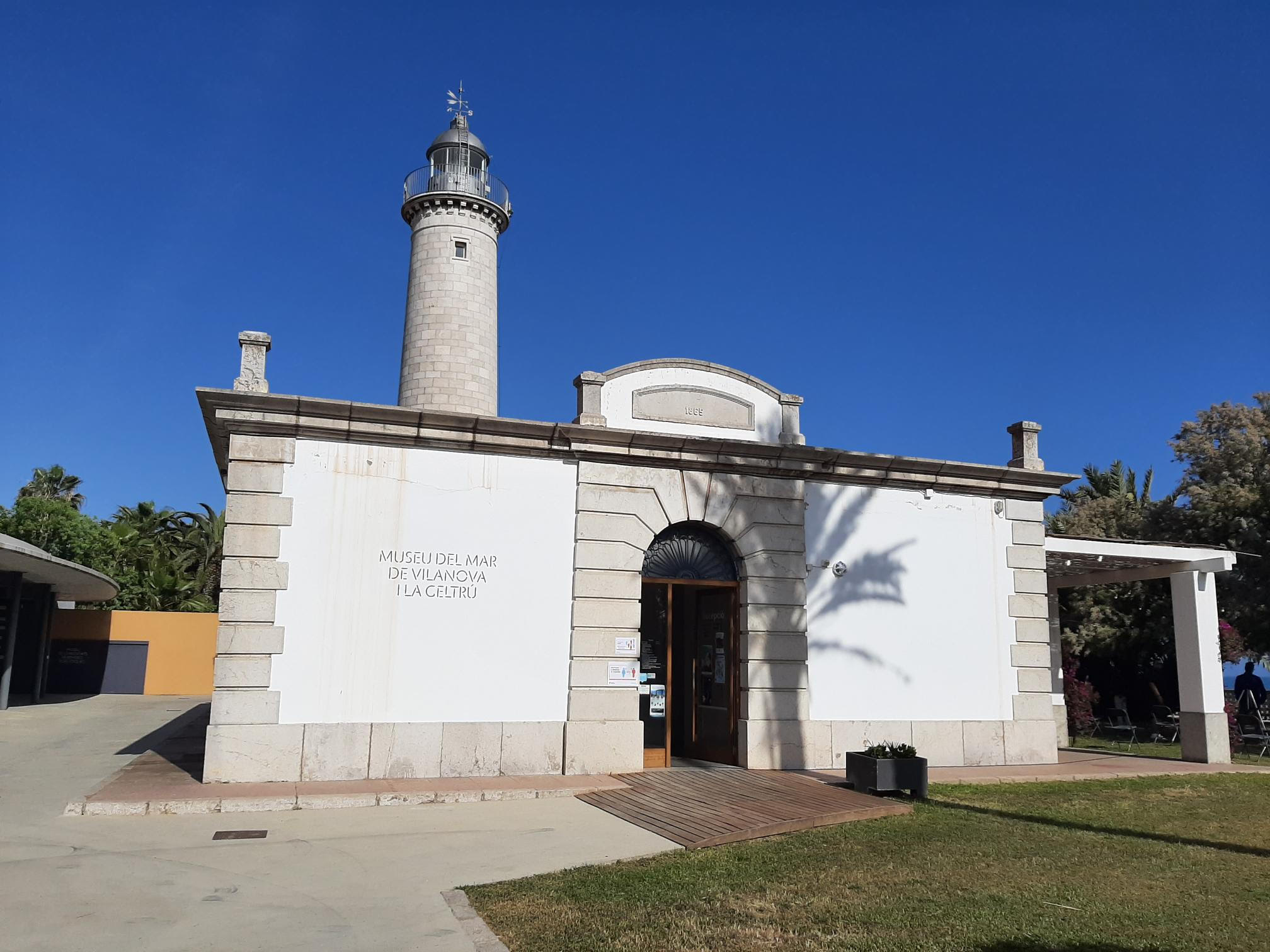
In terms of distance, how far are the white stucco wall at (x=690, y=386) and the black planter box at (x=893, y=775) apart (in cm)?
473

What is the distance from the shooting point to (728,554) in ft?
43.8

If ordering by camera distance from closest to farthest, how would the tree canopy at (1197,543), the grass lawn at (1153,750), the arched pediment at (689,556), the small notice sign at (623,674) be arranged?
the small notice sign at (623,674) < the arched pediment at (689,556) < the grass lawn at (1153,750) < the tree canopy at (1197,543)

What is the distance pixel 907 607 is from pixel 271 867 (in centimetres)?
940

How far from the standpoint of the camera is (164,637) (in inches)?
1236

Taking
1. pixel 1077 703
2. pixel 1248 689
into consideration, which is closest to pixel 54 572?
→ pixel 1077 703

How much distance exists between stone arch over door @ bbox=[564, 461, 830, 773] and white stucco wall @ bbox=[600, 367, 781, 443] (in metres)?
0.69

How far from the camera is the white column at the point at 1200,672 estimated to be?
49.6 ft

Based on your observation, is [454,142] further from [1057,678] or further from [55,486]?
[55,486]

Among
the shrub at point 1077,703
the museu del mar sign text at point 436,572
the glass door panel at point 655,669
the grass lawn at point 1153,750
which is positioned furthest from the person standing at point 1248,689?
the museu del mar sign text at point 436,572

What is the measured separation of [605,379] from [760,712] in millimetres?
4953

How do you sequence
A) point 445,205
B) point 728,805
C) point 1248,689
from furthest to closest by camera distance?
point 445,205
point 1248,689
point 728,805

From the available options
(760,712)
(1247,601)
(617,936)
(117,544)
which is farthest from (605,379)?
(117,544)

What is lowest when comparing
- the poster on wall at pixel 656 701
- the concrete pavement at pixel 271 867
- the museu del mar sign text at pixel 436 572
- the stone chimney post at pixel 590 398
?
the concrete pavement at pixel 271 867

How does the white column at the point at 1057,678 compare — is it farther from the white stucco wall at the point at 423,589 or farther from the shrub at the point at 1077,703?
the white stucco wall at the point at 423,589
